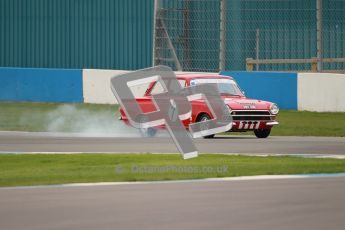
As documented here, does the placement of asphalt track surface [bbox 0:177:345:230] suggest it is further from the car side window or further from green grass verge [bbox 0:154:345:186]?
the car side window

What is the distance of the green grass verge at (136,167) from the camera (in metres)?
12.9

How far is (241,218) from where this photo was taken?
29.6 feet

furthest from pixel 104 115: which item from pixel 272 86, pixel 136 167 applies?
pixel 136 167

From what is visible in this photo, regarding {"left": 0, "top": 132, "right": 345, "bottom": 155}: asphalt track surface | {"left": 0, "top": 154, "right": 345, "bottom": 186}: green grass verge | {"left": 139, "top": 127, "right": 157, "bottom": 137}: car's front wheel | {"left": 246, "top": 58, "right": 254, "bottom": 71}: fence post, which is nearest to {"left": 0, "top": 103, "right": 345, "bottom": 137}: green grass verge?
{"left": 0, "top": 132, "right": 345, "bottom": 155}: asphalt track surface

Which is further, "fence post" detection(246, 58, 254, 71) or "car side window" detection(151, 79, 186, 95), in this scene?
"fence post" detection(246, 58, 254, 71)

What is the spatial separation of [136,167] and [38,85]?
16562 mm

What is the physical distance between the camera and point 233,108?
20734 mm

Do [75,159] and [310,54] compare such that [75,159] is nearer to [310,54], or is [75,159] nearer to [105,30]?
[310,54]

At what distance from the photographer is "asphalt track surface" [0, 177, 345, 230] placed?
870 cm

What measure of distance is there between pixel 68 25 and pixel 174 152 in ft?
59.0

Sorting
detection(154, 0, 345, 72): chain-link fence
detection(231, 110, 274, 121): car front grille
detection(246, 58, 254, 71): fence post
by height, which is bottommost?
detection(231, 110, 274, 121): car front grille

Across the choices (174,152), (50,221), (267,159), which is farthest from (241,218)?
(174,152)

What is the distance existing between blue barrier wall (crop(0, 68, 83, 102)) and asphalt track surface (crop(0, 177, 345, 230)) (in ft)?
59.2

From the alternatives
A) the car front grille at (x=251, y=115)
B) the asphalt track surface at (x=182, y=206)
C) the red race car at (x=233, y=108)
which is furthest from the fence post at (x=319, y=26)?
the asphalt track surface at (x=182, y=206)
